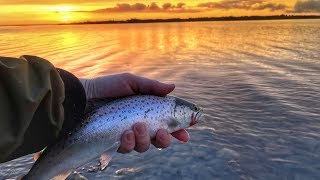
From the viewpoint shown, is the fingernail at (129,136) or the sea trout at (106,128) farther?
the fingernail at (129,136)

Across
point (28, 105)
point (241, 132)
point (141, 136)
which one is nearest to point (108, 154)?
point (141, 136)

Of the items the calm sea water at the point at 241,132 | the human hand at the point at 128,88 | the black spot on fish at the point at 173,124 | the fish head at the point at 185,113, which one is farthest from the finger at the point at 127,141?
the calm sea water at the point at 241,132

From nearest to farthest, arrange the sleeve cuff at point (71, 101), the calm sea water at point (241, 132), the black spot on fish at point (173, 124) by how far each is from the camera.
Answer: the sleeve cuff at point (71, 101)
the black spot on fish at point (173, 124)
the calm sea water at point (241, 132)

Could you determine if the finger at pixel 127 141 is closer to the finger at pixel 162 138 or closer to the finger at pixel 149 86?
the finger at pixel 162 138

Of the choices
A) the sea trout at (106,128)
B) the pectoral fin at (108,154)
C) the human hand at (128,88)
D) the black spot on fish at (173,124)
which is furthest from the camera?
the black spot on fish at (173,124)

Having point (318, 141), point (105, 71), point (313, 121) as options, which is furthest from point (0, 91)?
point (105, 71)

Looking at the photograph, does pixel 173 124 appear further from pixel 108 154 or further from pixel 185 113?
pixel 108 154

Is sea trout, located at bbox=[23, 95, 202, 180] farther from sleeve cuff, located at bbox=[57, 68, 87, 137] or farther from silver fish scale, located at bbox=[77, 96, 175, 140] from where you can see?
sleeve cuff, located at bbox=[57, 68, 87, 137]
